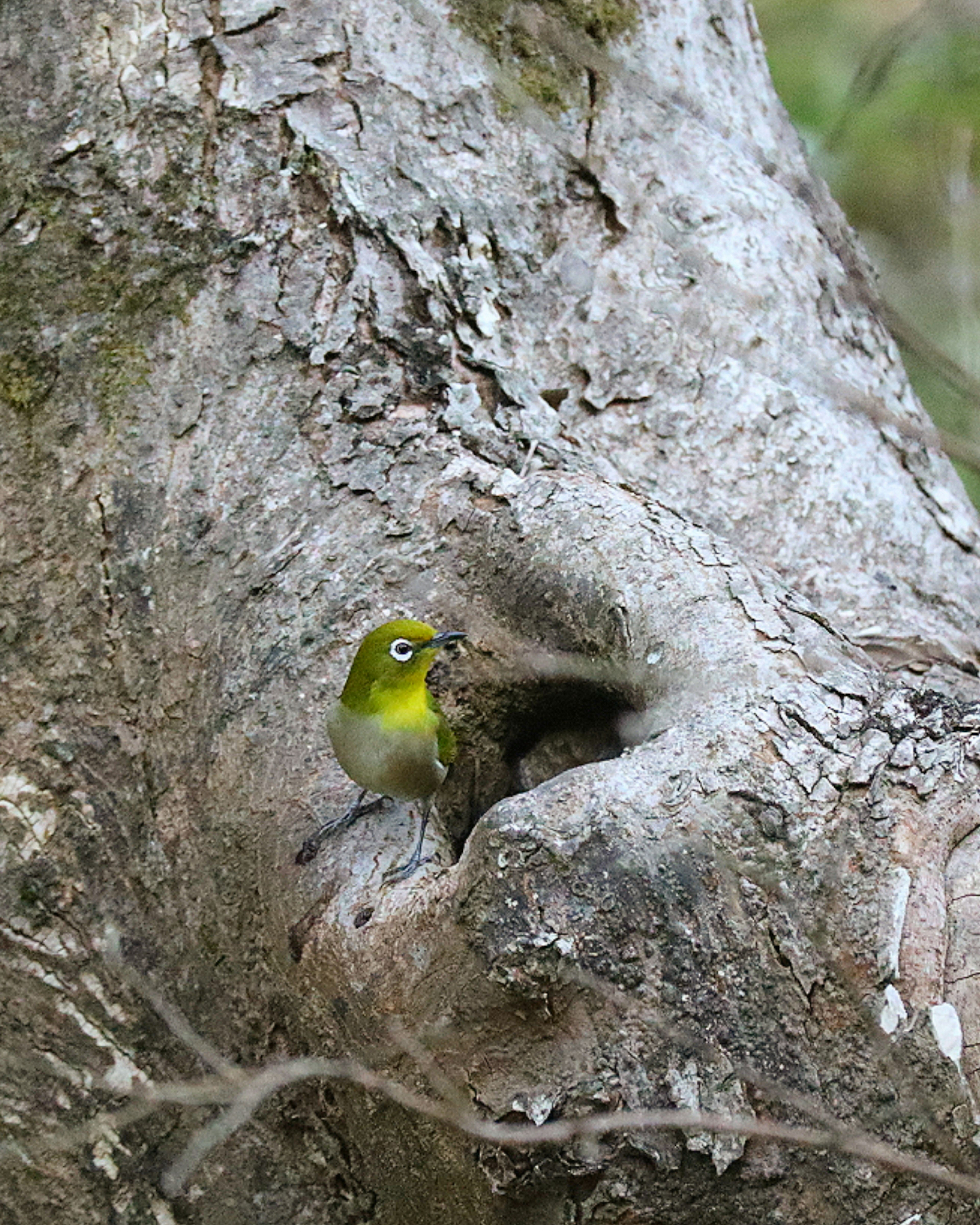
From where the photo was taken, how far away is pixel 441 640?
10.3ft

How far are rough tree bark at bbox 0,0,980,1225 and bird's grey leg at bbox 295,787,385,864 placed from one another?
2.1 inches

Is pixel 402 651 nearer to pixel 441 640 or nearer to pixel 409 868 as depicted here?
pixel 441 640

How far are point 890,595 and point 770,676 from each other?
1.21 meters

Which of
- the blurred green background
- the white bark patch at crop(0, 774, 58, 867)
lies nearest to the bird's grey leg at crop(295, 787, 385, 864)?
the white bark patch at crop(0, 774, 58, 867)

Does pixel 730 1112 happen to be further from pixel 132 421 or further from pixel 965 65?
pixel 965 65

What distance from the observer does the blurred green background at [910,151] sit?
5164 millimetres

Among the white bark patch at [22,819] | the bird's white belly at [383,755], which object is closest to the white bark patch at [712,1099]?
the bird's white belly at [383,755]

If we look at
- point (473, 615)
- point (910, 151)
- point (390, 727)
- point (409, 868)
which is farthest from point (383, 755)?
point (910, 151)

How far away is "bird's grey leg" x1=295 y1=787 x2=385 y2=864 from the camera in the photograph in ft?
9.96

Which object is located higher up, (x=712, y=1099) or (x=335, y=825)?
(x=712, y=1099)

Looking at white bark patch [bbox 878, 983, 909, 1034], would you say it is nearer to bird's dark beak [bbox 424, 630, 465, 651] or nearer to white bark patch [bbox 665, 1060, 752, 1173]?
white bark patch [bbox 665, 1060, 752, 1173]

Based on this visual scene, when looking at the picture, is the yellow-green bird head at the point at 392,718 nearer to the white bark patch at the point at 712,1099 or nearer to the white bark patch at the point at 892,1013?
the white bark patch at the point at 712,1099

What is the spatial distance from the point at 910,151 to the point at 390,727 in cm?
616

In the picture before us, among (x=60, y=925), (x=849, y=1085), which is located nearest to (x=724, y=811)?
(x=849, y=1085)
